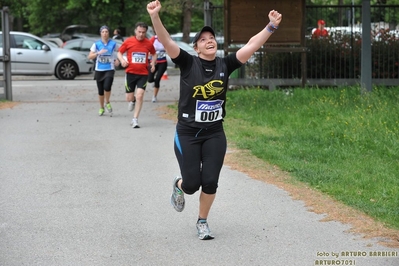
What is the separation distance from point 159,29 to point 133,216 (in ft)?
6.66

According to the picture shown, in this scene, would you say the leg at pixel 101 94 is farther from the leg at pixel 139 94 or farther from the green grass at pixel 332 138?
the green grass at pixel 332 138

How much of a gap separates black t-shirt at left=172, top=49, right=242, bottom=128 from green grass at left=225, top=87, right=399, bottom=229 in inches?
72.3

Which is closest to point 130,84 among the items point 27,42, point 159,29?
point 159,29

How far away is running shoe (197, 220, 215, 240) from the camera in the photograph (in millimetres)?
6918

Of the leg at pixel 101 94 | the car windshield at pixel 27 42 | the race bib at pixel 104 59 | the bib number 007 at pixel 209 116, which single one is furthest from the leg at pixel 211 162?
the car windshield at pixel 27 42

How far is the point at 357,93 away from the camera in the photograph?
17234 millimetres

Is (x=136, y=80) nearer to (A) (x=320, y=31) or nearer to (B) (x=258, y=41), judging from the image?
(A) (x=320, y=31)

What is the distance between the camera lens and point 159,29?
662cm

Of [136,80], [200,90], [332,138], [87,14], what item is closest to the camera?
[200,90]

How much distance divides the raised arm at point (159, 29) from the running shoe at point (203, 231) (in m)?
1.42

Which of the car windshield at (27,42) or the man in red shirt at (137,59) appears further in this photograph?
the car windshield at (27,42)

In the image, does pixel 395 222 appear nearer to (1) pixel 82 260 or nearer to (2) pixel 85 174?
(1) pixel 82 260

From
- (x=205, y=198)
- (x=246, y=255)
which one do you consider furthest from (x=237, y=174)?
(x=246, y=255)

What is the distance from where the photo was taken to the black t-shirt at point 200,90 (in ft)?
22.5
